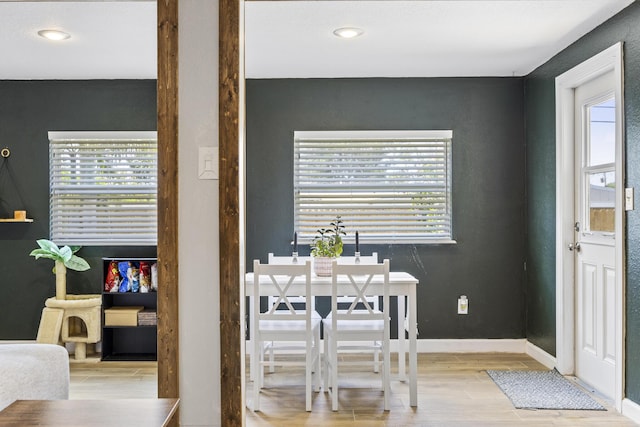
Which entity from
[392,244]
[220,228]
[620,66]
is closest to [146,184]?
[392,244]

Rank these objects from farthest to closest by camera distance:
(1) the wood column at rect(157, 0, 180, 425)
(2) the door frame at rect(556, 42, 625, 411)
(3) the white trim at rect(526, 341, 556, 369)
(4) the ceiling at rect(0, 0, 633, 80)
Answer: (3) the white trim at rect(526, 341, 556, 369), (2) the door frame at rect(556, 42, 625, 411), (4) the ceiling at rect(0, 0, 633, 80), (1) the wood column at rect(157, 0, 180, 425)

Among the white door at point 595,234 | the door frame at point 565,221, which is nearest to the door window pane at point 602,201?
the white door at point 595,234

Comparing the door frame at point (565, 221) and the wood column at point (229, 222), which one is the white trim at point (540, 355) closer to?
the door frame at point (565, 221)

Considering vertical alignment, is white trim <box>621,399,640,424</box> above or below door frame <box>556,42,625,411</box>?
below

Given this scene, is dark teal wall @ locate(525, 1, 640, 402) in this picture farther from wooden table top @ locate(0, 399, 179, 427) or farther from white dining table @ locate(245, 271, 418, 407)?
wooden table top @ locate(0, 399, 179, 427)

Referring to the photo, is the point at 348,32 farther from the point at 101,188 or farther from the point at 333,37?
the point at 101,188

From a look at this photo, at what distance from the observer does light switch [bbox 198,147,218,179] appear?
2344 mm

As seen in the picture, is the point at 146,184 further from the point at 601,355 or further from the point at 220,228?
the point at 601,355

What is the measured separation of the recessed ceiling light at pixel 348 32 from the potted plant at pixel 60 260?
2.76m

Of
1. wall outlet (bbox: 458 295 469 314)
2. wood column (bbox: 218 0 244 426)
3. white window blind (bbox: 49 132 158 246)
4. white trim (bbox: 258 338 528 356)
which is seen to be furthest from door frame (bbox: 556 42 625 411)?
white window blind (bbox: 49 132 158 246)

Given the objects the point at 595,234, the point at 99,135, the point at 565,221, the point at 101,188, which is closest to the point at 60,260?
the point at 101,188

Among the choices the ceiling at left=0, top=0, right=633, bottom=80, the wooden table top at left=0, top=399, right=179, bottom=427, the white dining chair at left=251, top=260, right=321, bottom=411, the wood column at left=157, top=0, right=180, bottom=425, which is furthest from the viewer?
the white dining chair at left=251, top=260, right=321, bottom=411

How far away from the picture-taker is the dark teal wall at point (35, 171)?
4.95 meters

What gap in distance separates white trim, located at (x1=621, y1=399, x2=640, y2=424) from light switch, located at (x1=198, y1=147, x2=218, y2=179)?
2663mm
